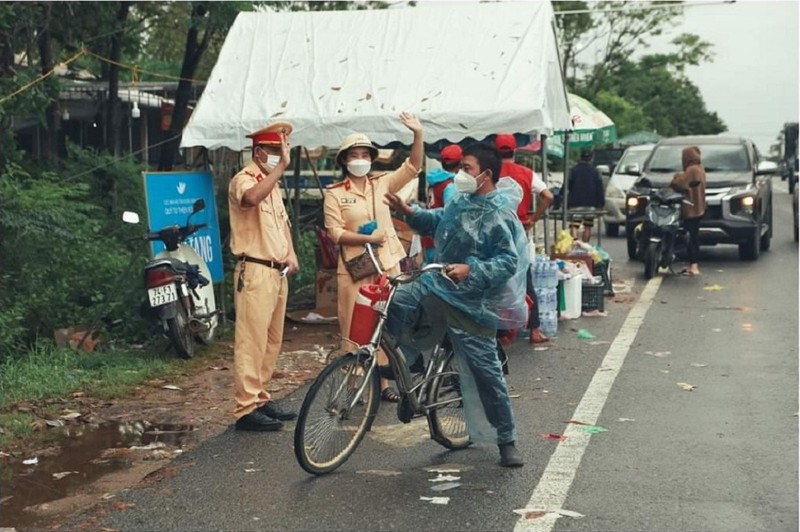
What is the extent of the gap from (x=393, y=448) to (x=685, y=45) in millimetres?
47356

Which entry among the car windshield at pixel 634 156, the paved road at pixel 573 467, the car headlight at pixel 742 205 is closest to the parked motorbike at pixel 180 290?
the paved road at pixel 573 467

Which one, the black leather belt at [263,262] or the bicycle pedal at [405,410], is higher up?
the black leather belt at [263,262]

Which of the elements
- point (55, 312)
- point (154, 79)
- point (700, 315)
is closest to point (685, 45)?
point (154, 79)

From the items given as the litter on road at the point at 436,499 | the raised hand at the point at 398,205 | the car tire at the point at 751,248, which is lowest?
the car tire at the point at 751,248

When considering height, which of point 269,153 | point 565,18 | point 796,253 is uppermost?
point 565,18

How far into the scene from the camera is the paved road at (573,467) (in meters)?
5.59

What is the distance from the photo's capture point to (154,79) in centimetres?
2509

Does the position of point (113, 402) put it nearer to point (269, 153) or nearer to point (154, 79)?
point (269, 153)

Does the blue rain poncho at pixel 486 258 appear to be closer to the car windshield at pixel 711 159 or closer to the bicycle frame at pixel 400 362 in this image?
the bicycle frame at pixel 400 362

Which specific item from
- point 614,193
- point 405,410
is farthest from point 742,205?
point 405,410

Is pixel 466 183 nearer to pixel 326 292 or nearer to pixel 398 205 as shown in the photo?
pixel 398 205

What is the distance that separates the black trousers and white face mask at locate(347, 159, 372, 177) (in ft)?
30.1

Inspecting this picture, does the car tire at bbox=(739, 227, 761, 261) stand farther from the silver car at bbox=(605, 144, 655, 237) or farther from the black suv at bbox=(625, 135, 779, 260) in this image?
the silver car at bbox=(605, 144, 655, 237)

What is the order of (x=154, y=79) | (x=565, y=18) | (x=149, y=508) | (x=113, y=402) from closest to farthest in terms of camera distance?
1. (x=149, y=508)
2. (x=113, y=402)
3. (x=154, y=79)
4. (x=565, y=18)
